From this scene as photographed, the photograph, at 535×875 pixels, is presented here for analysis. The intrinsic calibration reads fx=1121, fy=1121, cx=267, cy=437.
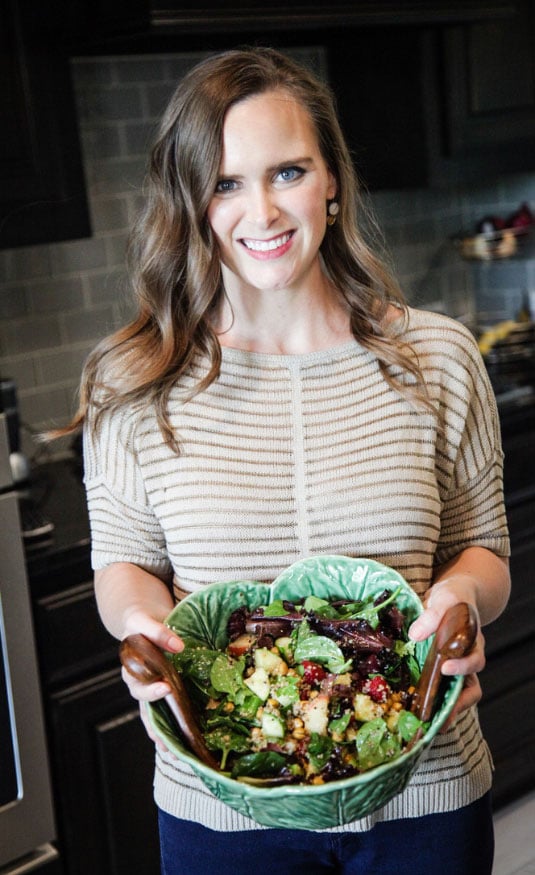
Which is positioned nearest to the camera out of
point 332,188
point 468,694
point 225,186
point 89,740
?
point 468,694

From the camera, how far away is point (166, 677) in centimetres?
116

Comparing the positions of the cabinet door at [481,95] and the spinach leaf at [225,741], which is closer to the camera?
the spinach leaf at [225,741]

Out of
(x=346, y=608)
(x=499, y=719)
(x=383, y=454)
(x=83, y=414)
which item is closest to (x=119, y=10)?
(x=83, y=414)

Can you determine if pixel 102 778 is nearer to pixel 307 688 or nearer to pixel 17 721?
pixel 17 721

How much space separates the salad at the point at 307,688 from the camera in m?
1.13

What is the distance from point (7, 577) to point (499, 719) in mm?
1375

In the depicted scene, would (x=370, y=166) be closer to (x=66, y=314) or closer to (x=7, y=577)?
(x=66, y=314)

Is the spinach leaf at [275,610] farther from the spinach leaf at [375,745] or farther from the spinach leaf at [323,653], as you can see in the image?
the spinach leaf at [375,745]

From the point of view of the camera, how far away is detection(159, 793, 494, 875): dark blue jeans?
52.6 inches

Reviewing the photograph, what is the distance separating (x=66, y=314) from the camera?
8.77ft

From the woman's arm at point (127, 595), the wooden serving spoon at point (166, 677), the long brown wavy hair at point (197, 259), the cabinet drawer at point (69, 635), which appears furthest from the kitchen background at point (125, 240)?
the wooden serving spoon at point (166, 677)

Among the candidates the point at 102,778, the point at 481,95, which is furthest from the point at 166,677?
the point at 481,95

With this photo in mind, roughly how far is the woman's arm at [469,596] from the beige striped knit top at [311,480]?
0.03 meters

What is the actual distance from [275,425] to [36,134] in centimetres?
114
